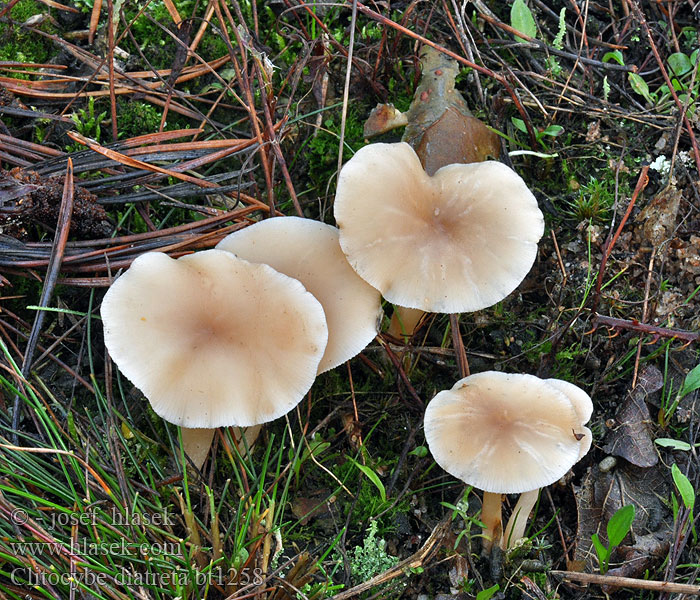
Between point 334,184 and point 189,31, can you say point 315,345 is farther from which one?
point 189,31

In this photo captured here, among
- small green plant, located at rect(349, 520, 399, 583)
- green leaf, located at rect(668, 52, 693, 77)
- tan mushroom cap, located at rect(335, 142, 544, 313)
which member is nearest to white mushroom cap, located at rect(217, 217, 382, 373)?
tan mushroom cap, located at rect(335, 142, 544, 313)

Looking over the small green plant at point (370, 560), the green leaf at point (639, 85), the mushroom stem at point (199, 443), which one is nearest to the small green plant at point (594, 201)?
the green leaf at point (639, 85)

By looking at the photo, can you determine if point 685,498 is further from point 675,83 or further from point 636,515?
point 675,83

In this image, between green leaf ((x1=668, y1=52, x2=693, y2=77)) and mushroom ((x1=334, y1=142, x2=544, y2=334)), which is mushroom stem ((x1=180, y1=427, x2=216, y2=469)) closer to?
mushroom ((x1=334, y1=142, x2=544, y2=334))

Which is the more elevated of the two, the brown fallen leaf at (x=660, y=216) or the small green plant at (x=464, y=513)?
the brown fallen leaf at (x=660, y=216)

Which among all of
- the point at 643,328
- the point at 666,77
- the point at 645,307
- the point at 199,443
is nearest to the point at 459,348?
the point at 643,328

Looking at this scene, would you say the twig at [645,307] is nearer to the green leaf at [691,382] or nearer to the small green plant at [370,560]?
the green leaf at [691,382]
